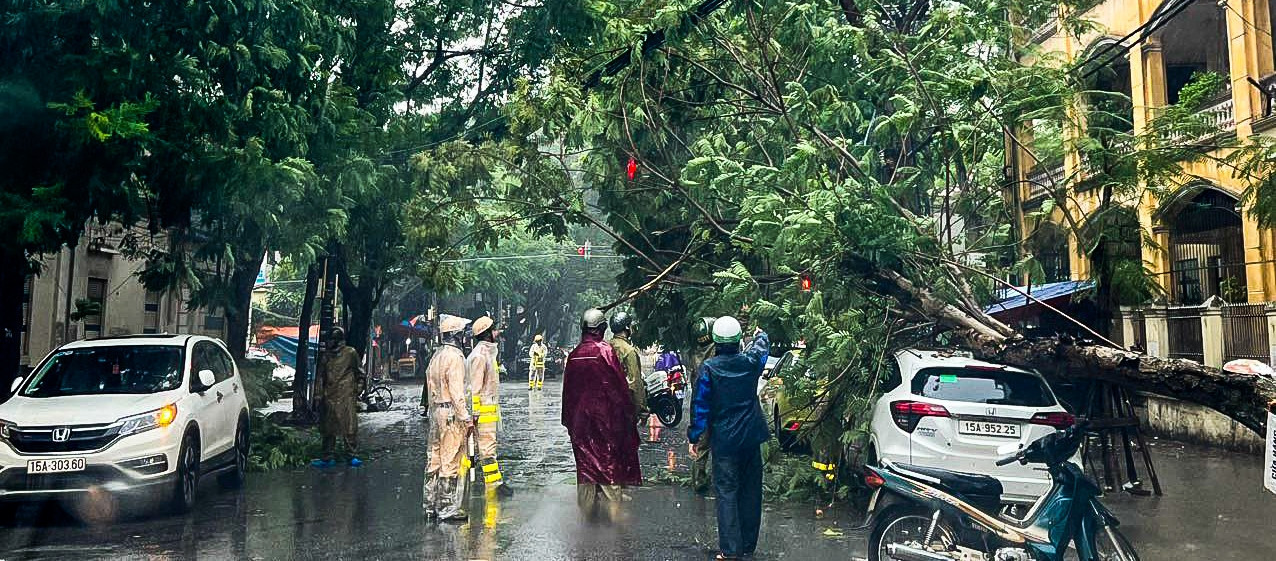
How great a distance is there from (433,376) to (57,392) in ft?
12.6

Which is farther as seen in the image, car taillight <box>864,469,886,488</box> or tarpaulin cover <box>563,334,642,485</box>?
tarpaulin cover <box>563,334,642,485</box>

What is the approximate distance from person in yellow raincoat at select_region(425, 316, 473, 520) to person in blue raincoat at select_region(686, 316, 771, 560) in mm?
2589

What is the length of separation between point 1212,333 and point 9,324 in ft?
54.8

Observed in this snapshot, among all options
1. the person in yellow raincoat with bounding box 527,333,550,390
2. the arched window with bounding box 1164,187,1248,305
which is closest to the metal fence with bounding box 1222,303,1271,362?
the arched window with bounding box 1164,187,1248,305

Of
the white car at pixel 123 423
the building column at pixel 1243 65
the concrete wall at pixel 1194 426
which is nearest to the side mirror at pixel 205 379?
the white car at pixel 123 423

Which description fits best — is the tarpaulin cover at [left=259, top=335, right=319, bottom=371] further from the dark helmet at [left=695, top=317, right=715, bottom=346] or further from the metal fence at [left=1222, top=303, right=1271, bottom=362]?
the metal fence at [left=1222, top=303, right=1271, bottom=362]

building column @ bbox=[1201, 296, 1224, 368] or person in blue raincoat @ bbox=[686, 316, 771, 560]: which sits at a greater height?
building column @ bbox=[1201, 296, 1224, 368]

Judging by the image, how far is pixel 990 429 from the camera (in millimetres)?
9461

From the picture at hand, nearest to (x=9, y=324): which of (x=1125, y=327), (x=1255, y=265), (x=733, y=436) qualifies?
(x=733, y=436)

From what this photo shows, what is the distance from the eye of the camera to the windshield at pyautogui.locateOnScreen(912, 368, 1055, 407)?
965 centimetres

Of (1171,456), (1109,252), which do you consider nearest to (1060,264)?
(1171,456)

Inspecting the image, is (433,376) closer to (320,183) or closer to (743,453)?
(743,453)

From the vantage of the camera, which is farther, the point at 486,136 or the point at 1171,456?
the point at 486,136

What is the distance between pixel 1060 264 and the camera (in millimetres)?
22422
